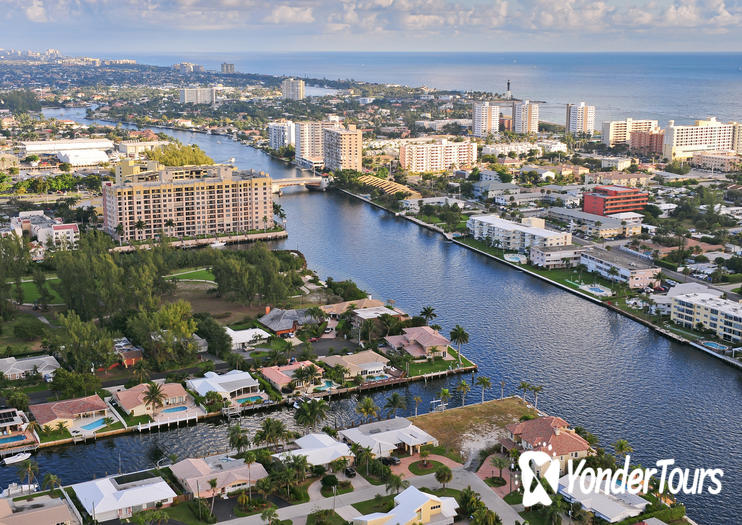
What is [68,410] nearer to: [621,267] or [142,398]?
[142,398]

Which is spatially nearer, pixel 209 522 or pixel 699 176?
pixel 209 522

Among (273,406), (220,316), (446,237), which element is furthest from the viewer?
(446,237)

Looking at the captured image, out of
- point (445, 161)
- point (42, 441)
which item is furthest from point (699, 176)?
point (42, 441)

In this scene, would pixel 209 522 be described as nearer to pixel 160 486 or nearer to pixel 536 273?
pixel 160 486

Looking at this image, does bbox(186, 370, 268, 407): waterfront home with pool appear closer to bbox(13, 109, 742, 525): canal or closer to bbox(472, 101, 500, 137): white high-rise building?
bbox(13, 109, 742, 525): canal

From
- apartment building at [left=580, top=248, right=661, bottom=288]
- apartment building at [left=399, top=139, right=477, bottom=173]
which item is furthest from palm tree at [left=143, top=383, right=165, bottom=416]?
apartment building at [left=399, top=139, right=477, bottom=173]

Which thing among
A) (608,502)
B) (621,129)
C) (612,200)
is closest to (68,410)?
(608,502)
